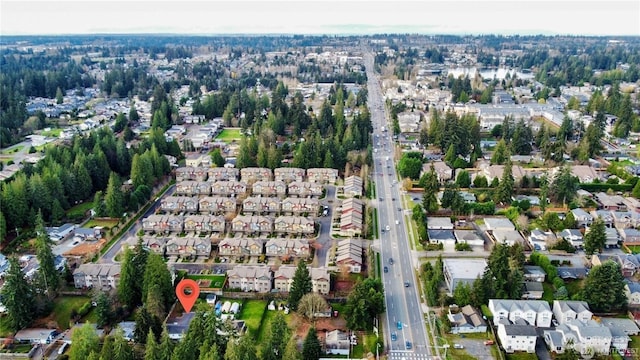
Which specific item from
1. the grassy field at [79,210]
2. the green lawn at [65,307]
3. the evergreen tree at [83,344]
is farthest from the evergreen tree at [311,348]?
the grassy field at [79,210]

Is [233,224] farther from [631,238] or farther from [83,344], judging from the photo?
[631,238]

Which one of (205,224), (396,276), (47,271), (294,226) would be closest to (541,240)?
(396,276)

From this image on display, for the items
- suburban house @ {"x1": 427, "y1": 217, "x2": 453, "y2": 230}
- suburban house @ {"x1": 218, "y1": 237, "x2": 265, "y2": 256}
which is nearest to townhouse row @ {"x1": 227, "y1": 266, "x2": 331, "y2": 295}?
suburban house @ {"x1": 218, "y1": 237, "x2": 265, "y2": 256}

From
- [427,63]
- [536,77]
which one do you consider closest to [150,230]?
[536,77]

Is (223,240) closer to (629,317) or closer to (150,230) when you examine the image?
(150,230)

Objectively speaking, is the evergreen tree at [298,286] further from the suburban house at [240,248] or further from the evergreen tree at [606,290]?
the evergreen tree at [606,290]

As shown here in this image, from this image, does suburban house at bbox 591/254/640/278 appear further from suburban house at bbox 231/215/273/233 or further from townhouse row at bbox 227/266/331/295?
suburban house at bbox 231/215/273/233
